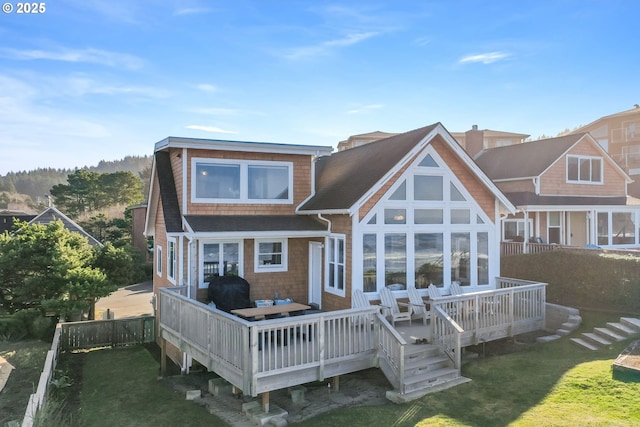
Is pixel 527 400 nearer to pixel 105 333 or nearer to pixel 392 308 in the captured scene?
pixel 392 308

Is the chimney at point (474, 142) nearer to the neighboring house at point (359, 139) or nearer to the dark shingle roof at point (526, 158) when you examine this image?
the dark shingle roof at point (526, 158)

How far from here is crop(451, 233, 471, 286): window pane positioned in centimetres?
1384

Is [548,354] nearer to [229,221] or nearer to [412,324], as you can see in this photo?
[412,324]

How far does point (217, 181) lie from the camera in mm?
13859

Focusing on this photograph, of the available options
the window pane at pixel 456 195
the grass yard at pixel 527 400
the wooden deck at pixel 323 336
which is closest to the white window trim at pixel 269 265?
the wooden deck at pixel 323 336

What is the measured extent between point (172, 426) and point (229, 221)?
6017 mm

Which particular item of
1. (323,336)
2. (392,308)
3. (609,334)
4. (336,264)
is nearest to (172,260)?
(336,264)

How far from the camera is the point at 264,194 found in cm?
1448

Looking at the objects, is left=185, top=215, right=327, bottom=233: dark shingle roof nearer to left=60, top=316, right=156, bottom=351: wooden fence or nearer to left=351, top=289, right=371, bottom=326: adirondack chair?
left=351, top=289, right=371, bottom=326: adirondack chair

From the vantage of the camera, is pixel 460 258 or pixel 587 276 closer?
pixel 460 258

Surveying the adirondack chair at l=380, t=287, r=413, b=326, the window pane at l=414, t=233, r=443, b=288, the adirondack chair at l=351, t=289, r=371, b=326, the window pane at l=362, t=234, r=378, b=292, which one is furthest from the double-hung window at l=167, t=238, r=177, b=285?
the window pane at l=414, t=233, r=443, b=288

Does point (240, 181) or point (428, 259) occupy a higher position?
point (240, 181)

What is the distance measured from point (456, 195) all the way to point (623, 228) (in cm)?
1708

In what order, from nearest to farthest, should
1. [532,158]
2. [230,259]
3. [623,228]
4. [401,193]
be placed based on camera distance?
[401,193], [230,259], [623,228], [532,158]
